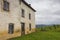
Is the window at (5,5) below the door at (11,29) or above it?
above

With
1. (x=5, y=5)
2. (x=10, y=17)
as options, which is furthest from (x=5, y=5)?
(x=10, y=17)

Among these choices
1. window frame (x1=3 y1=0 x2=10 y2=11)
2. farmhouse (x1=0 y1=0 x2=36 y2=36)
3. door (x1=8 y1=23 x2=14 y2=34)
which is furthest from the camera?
door (x1=8 y1=23 x2=14 y2=34)

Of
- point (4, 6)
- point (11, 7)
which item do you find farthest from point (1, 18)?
point (11, 7)

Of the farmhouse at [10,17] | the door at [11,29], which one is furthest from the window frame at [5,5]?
the door at [11,29]

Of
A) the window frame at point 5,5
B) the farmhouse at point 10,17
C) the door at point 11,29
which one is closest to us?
the farmhouse at point 10,17

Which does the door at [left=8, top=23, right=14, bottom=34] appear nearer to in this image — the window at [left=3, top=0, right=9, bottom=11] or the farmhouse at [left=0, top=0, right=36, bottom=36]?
the farmhouse at [left=0, top=0, right=36, bottom=36]

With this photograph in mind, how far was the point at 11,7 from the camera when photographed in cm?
2397

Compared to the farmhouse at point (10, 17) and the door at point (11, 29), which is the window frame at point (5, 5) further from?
the door at point (11, 29)

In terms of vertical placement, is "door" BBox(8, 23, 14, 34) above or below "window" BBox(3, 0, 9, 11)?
below

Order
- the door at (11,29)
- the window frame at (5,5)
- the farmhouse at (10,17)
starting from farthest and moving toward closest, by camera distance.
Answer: the door at (11,29)
the window frame at (5,5)
the farmhouse at (10,17)

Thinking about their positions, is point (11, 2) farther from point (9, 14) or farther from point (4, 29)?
point (4, 29)

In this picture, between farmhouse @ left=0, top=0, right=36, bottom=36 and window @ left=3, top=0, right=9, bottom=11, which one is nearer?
farmhouse @ left=0, top=0, right=36, bottom=36

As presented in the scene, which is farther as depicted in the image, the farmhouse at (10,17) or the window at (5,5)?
the window at (5,5)

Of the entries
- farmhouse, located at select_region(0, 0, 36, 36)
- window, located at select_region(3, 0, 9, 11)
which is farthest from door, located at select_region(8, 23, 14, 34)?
window, located at select_region(3, 0, 9, 11)
